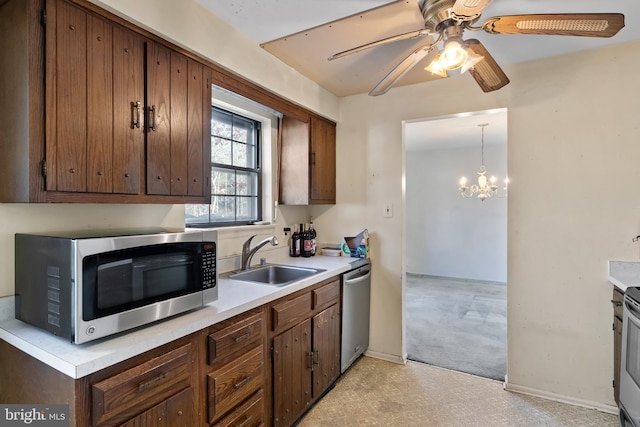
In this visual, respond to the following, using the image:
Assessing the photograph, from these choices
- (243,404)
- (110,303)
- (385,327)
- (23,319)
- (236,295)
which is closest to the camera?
(110,303)

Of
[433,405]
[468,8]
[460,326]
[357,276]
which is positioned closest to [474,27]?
[468,8]

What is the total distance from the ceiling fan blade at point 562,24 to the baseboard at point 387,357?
2410 millimetres

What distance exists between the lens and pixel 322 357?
223 centimetres

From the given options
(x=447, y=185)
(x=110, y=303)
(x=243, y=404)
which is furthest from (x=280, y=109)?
(x=447, y=185)

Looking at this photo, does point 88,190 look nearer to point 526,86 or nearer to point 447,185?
point 526,86

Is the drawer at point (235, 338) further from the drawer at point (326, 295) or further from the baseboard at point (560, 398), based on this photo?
the baseboard at point (560, 398)

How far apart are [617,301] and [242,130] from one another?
108 inches

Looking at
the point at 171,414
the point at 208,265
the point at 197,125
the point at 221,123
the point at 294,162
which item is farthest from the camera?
the point at 294,162

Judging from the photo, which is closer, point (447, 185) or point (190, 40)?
point (190, 40)

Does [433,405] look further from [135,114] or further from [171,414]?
[135,114]

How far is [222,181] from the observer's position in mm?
2432

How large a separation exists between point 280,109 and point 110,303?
1.68 metres

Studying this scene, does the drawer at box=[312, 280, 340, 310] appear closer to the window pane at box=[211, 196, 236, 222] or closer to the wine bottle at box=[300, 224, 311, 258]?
the wine bottle at box=[300, 224, 311, 258]

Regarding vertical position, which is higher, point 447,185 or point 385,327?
point 447,185
